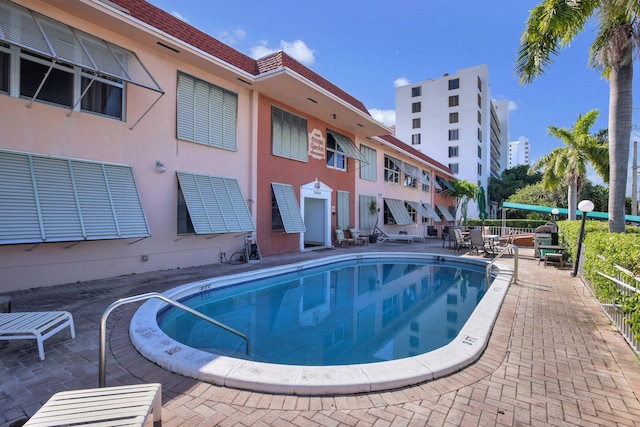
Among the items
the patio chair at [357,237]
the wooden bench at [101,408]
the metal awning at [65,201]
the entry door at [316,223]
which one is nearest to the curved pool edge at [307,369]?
the wooden bench at [101,408]

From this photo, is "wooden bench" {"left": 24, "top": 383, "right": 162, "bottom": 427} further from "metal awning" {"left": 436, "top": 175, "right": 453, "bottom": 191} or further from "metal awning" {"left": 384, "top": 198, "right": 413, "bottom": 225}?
"metal awning" {"left": 436, "top": 175, "right": 453, "bottom": 191}

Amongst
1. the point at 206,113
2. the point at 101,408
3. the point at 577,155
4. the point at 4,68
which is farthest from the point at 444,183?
the point at 101,408

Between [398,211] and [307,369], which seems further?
[398,211]

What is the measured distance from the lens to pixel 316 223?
16984 mm

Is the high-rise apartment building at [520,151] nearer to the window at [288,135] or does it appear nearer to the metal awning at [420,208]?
the metal awning at [420,208]

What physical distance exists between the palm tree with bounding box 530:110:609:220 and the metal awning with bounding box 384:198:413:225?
9.29 m

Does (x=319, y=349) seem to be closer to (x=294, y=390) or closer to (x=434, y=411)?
(x=294, y=390)

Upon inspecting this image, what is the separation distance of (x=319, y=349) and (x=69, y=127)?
806cm

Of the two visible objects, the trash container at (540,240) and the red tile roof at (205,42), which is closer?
the red tile roof at (205,42)

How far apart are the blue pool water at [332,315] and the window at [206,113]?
534cm

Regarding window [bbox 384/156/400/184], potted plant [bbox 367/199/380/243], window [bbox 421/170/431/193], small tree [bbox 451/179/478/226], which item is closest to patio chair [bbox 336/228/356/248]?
potted plant [bbox 367/199/380/243]

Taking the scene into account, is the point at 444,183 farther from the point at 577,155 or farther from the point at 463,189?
the point at 577,155

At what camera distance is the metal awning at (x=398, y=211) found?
21.6 meters

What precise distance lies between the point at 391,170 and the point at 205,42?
617 inches
